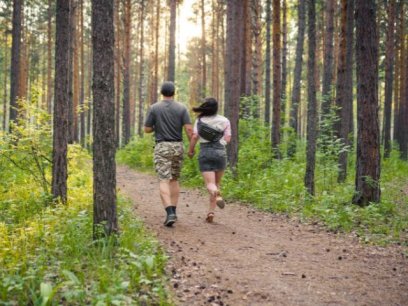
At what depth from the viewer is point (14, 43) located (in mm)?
16562

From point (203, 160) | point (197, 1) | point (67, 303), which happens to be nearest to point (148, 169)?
point (203, 160)

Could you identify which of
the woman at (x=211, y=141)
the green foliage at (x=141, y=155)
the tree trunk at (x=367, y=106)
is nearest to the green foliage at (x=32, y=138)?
the woman at (x=211, y=141)

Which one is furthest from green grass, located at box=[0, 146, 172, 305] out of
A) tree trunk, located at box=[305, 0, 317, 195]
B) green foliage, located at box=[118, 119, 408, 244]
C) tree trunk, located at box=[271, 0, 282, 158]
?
tree trunk, located at box=[271, 0, 282, 158]

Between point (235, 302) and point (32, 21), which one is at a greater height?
point (32, 21)

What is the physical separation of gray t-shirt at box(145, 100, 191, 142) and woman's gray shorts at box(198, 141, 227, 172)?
58 cm

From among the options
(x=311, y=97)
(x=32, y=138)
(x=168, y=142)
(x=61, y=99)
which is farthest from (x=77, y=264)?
(x=311, y=97)

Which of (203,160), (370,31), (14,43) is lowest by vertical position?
(203,160)

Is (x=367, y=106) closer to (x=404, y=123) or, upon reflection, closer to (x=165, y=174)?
(x=165, y=174)

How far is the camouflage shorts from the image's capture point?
6.97 metres

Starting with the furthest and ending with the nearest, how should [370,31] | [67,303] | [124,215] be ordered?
[370,31], [124,215], [67,303]

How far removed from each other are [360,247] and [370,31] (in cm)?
426

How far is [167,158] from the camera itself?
7004mm

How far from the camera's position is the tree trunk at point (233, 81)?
1182 cm

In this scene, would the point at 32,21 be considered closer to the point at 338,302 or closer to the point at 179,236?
the point at 179,236
